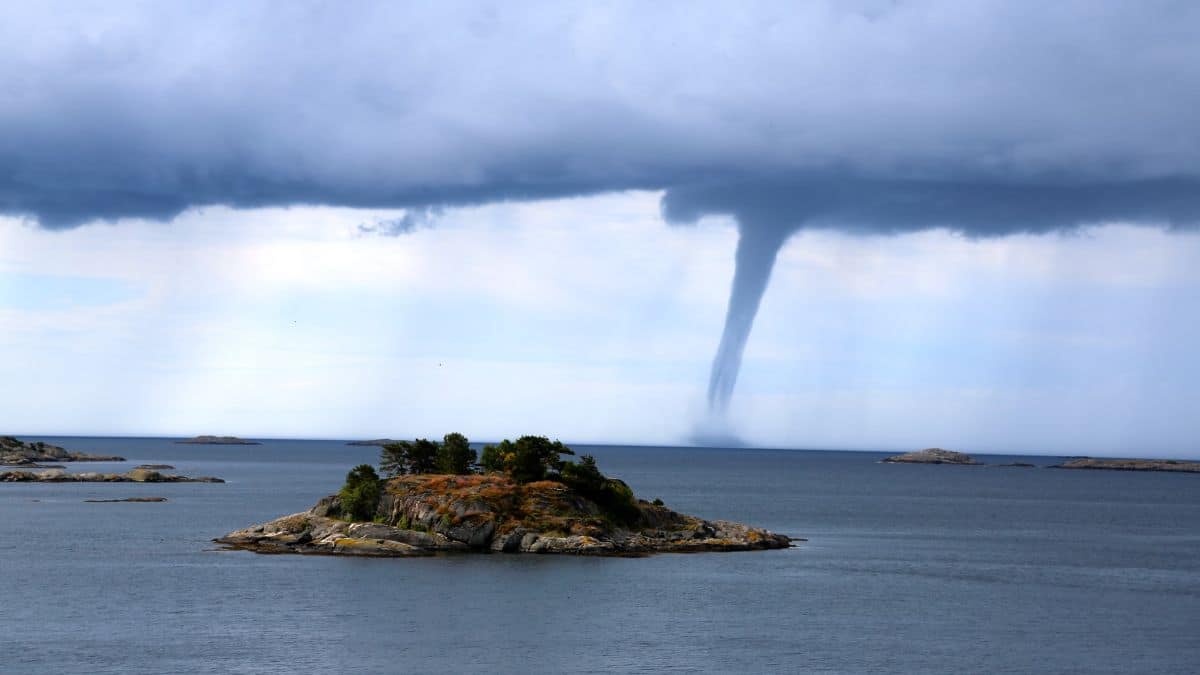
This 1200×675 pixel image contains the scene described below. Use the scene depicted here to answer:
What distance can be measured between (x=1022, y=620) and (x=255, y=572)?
66.3 metres

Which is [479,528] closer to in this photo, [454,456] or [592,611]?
[454,456]

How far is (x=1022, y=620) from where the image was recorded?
94250 mm

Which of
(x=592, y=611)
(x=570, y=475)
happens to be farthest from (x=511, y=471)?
(x=592, y=611)

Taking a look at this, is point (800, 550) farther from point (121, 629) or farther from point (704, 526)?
point (121, 629)

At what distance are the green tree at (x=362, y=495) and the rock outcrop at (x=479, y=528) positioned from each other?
0.86 metres

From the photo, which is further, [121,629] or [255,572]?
[255,572]

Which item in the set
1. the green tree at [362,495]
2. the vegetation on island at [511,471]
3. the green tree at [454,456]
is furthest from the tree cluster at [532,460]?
the green tree at [362,495]

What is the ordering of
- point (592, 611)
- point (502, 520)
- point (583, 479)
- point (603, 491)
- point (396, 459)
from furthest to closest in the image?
point (396, 459) → point (603, 491) → point (583, 479) → point (502, 520) → point (592, 611)

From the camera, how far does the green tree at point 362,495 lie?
430ft

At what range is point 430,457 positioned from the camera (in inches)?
5851

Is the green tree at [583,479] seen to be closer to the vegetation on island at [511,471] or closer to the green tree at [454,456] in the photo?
the vegetation on island at [511,471]

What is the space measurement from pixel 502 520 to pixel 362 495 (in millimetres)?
15754

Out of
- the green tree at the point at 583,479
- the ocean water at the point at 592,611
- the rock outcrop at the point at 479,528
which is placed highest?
the green tree at the point at 583,479


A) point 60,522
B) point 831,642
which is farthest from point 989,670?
point 60,522
